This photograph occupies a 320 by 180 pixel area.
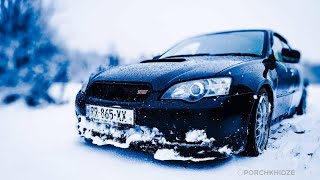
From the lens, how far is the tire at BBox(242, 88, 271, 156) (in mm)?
2455

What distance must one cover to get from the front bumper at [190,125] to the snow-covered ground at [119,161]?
0.65ft

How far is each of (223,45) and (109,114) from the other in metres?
1.79

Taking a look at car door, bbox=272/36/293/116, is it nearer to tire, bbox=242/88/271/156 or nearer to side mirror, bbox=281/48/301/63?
side mirror, bbox=281/48/301/63

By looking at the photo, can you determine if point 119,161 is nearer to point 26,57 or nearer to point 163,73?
point 163,73

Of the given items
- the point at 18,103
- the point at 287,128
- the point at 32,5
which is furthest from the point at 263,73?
the point at 32,5

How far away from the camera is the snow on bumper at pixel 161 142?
83.4 inches

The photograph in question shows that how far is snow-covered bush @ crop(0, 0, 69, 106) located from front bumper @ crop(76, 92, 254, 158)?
11.8 feet

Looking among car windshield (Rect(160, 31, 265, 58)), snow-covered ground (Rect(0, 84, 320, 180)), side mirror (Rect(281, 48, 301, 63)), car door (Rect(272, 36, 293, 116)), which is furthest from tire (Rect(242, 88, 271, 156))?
side mirror (Rect(281, 48, 301, 63))

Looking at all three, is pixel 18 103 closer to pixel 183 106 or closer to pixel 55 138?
pixel 55 138

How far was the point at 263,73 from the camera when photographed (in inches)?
106

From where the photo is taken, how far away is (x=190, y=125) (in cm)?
210

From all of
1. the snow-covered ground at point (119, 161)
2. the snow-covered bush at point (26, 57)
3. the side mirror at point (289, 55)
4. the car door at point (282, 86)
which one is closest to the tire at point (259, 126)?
the snow-covered ground at point (119, 161)

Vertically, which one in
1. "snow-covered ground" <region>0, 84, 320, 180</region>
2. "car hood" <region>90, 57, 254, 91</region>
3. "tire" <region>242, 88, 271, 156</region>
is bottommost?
"snow-covered ground" <region>0, 84, 320, 180</region>

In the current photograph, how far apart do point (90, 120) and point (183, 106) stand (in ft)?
2.99
